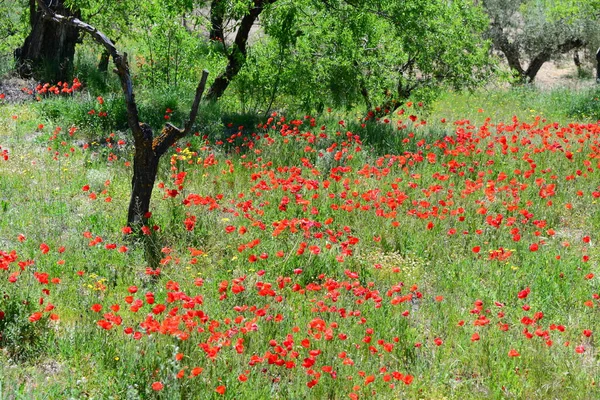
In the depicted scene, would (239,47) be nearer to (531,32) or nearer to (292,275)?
(292,275)

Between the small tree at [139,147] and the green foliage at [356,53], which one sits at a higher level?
the green foliage at [356,53]

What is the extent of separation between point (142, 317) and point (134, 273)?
78cm

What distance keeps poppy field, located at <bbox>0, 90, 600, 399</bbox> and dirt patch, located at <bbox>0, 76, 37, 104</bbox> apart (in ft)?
5.33

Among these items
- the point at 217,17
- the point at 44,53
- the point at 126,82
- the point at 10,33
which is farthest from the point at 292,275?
the point at 10,33

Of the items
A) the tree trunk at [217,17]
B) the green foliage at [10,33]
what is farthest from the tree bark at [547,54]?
the green foliage at [10,33]

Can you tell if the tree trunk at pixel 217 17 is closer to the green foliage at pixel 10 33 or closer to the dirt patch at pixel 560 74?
the green foliage at pixel 10 33

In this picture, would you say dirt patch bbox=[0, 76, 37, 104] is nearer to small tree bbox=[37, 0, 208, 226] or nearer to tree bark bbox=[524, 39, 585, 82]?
small tree bbox=[37, 0, 208, 226]

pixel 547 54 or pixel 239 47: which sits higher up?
pixel 547 54

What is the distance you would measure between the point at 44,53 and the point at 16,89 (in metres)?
1.07

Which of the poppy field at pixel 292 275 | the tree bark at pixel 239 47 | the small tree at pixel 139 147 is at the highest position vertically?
the tree bark at pixel 239 47

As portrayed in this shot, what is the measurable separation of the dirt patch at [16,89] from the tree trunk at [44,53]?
26 centimetres

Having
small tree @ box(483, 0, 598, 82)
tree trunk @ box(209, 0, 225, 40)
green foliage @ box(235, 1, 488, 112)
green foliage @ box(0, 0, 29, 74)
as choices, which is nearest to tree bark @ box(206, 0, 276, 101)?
green foliage @ box(235, 1, 488, 112)

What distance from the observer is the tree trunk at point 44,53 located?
1245 centimetres

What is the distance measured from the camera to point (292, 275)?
631 centimetres
